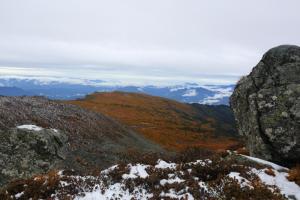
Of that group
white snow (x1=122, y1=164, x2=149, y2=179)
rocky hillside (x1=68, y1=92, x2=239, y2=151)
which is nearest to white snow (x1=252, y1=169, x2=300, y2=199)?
white snow (x1=122, y1=164, x2=149, y2=179)

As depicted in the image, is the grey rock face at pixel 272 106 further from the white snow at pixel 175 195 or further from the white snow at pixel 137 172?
the white snow at pixel 175 195

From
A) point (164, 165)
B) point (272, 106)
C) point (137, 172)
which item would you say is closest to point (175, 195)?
point (137, 172)

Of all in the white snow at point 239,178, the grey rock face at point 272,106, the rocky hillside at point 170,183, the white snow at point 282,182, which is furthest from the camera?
the grey rock face at point 272,106

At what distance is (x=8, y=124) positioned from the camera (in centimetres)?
3931

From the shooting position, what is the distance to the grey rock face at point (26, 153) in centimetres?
2525

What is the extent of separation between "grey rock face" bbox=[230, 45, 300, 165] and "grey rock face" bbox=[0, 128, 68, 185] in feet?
45.0

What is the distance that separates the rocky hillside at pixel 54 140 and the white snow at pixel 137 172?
10540 millimetres

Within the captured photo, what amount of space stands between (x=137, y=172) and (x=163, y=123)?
88.7 metres

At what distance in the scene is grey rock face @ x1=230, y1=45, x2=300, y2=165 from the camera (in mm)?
20859

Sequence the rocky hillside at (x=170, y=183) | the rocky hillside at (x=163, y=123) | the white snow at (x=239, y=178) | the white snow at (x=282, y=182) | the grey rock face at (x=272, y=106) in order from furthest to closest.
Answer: the rocky hillside at (x=163, y=123) → the grey rock face at (x=272, y=106) → the white snow at (x=282, y=182) → the white snow at (x=239, y=178) → the rocky hillside at (x=170, y=183)

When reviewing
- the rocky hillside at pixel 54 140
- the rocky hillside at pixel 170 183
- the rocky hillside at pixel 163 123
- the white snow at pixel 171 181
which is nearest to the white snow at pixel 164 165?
the rocky hillside at pixel 170 183

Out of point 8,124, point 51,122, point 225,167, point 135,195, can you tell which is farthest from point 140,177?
point 51,122

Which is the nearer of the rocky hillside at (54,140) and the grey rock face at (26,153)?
the grey rock face at (26,153)

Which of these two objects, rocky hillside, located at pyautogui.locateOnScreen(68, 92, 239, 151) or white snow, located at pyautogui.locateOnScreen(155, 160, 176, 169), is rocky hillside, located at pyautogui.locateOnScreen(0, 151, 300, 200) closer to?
white snow, located at pyautogui.locateOnScreen(155, 160, 176, 169)
